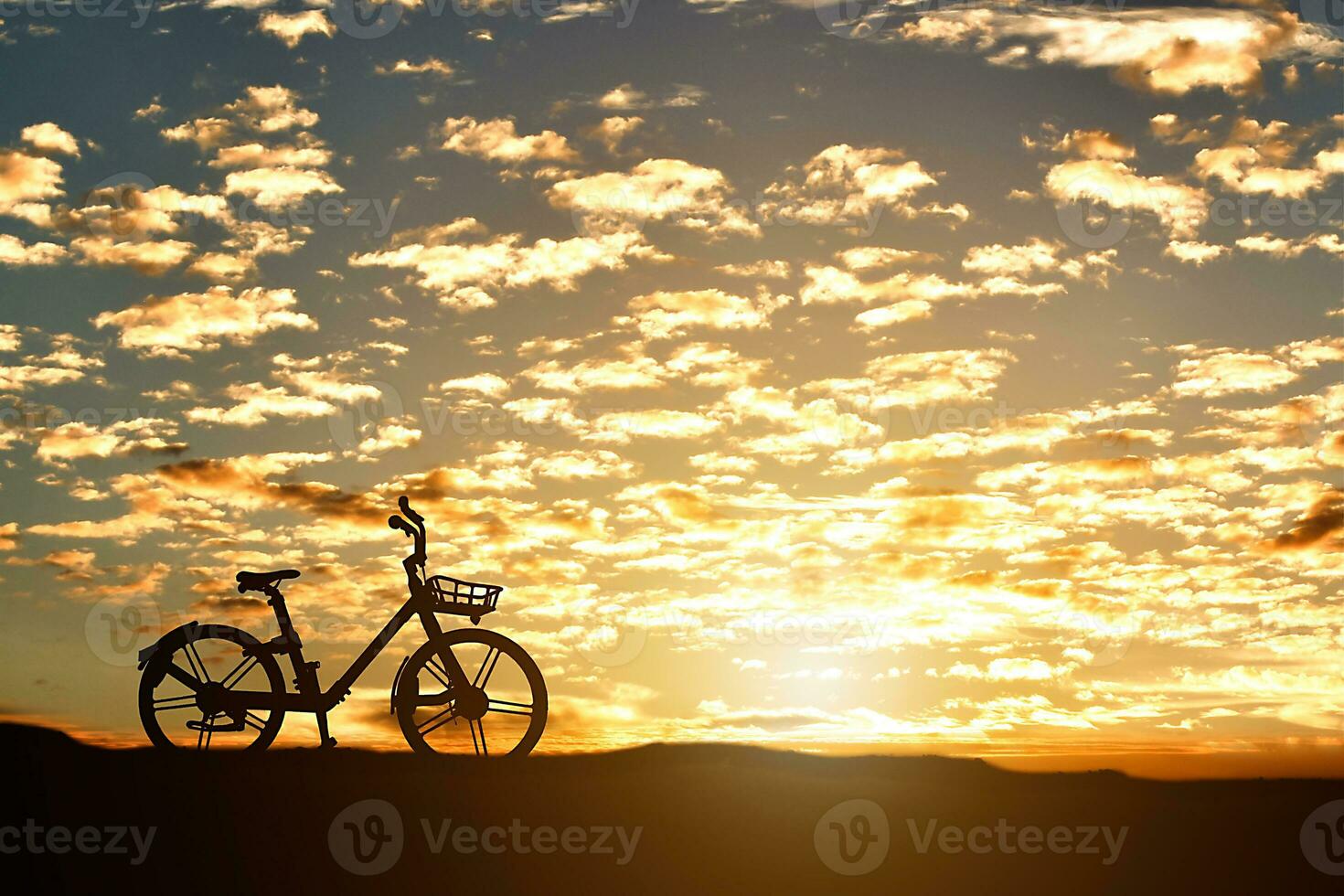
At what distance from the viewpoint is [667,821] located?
13.6 m

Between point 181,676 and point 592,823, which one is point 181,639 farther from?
point 592,823

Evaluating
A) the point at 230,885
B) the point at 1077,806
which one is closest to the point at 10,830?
the point at 230,885

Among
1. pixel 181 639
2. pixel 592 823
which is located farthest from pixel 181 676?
pixel 592 823

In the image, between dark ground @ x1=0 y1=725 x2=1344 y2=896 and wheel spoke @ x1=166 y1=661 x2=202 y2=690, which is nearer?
dark ground @ x1=0 y1=725 x2=1344 y2=896

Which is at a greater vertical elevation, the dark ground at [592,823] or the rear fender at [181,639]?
the rear fender at [181,639]

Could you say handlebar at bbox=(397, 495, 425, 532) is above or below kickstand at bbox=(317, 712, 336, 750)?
above

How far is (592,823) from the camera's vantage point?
1345 centimetres

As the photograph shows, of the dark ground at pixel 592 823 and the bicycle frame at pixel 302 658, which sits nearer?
the dark ground at pixel 592 823

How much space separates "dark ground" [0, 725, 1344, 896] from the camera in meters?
12.3

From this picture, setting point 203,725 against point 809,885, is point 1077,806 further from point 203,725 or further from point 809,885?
point 203,725

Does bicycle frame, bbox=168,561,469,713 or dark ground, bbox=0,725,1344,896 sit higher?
bicycle frame, bbox=168,561,469,713

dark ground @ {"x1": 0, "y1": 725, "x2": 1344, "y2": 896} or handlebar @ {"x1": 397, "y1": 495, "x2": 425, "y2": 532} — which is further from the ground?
handlebar @ {"x1": 397, "y1": 495, "x2": 425, "y2": 532}

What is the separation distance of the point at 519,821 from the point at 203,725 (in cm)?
441

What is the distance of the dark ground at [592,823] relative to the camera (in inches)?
484
